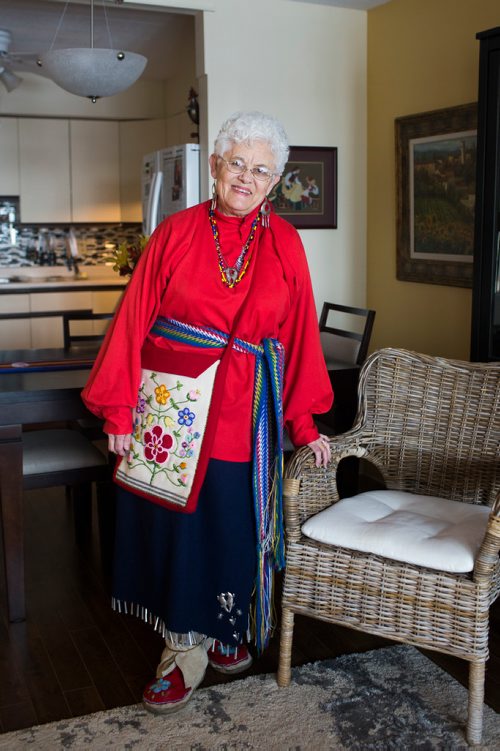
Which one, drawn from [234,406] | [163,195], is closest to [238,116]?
[234,406]

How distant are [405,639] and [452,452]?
658 mm

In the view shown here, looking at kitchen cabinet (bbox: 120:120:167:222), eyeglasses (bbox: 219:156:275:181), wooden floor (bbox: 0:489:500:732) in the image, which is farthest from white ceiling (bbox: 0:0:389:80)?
wooden floor (bbox: 0:489:500:732)

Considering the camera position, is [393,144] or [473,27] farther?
[393,144]

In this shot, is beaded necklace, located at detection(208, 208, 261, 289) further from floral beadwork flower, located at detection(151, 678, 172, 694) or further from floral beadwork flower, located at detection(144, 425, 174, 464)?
floral beadwork flower, located at detection(151, 678, 172, 694)

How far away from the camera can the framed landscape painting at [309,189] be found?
4.53m

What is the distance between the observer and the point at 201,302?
2.30 meters

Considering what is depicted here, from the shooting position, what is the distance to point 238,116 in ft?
7.50

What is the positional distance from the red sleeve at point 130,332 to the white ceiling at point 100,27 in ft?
8.06

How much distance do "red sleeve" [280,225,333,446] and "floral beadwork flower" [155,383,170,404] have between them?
394 mm

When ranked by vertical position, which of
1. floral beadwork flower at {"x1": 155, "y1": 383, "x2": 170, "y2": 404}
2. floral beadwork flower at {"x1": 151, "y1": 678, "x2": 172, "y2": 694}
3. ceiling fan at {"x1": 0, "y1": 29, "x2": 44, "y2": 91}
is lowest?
floral beadwork flower at {"x1": 151, "y1": 678, "x2": 172, "y2": 694}

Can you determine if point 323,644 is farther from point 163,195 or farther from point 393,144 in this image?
point 163,195

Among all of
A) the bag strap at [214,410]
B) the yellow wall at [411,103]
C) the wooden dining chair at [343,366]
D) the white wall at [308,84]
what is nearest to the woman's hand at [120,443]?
the bag strap at [214,410]

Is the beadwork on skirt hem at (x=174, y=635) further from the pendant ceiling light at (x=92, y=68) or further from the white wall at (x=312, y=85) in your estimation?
the white wall at (x=312, y=85)

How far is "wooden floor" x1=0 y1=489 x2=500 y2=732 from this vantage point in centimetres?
248
